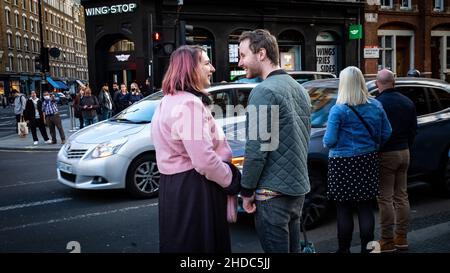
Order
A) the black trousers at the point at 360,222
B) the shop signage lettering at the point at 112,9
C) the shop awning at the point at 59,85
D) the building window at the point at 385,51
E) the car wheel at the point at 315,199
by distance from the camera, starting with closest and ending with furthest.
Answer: the black trousers at the point at 360,222 < the car wheel at the point at 315,199 < the shop signage lettering at the point at 112,9 < the building window at the point at 385,51 < the shop awning at the point at 59,85

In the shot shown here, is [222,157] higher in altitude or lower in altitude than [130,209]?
higher

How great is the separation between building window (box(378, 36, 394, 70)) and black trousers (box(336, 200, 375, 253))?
1017 inches

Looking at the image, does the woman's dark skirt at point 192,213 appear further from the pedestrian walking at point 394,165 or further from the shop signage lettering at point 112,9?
the shop signage lettering at point 112,9

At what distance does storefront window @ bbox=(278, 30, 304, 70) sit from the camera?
1008 inches

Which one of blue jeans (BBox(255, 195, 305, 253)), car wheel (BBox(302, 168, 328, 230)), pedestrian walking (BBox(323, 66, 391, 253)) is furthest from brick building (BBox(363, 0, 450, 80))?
blue jeans (BBox(255, 195, 305, 253))

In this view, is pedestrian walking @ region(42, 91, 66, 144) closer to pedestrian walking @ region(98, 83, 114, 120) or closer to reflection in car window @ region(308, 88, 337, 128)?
pedestrian walking @ region(98, 83, 114, 120)

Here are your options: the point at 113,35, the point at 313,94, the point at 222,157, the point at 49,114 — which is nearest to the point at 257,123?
the point at 222,157

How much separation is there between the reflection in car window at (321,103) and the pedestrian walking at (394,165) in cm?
117

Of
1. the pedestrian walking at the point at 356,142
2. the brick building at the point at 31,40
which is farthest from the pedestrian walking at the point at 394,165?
the brick building at the point at 31,40

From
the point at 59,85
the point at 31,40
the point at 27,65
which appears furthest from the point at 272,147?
the point at 59,85

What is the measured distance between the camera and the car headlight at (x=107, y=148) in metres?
6.91

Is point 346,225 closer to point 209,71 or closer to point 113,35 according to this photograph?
point 209,71

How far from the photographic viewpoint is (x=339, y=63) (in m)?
27.1
